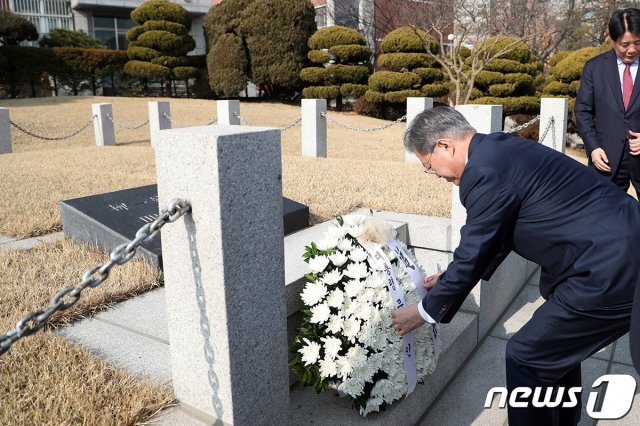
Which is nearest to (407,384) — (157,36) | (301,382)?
(301,382)

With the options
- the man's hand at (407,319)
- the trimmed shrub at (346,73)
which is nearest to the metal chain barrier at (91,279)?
the man's hand at (407,319)

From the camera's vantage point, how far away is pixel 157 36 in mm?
24516

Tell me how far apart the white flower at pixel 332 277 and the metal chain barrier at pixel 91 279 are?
3.02 ft

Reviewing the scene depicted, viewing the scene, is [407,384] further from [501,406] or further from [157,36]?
[157,36]

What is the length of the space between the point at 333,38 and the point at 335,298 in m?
21.4

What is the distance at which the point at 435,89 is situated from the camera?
70.3 feet

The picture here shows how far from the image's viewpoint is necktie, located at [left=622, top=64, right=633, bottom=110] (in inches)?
153

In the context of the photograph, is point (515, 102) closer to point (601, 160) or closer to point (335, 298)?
point (601, 160)

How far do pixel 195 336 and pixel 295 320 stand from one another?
2.86ft

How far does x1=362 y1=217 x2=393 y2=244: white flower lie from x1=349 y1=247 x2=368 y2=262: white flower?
0.13 m

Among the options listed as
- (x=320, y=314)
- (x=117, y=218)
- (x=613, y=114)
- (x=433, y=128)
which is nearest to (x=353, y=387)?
(x=320, y=314)

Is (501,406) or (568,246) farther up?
(568,246)

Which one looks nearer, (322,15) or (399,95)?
(399,95)

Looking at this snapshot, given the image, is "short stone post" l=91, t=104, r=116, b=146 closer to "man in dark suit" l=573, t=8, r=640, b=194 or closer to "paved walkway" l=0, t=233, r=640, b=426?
"paved walkway" l=0, t=233, r=640, b=426
